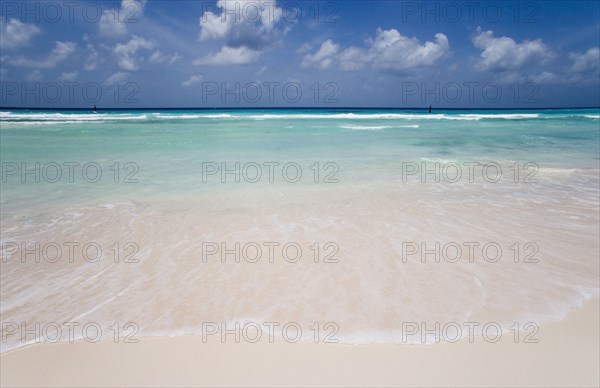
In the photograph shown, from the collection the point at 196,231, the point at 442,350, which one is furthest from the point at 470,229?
the point at 196,231

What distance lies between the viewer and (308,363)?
7.90 feet

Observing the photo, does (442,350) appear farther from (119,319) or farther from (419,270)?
(119,319)

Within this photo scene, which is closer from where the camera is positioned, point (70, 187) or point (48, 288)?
point (48, 288)

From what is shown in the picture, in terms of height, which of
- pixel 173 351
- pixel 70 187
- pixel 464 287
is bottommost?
pixel 173 351

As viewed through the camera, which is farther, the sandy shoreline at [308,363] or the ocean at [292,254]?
the ocean at [292,254]

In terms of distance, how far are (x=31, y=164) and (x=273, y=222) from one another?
8623 mm

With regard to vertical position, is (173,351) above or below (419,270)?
below

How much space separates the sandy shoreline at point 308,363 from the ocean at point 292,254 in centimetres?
14

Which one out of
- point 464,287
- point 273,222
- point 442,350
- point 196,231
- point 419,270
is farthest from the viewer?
point 273,222

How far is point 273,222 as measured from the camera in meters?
5.23

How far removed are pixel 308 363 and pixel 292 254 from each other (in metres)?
1.82

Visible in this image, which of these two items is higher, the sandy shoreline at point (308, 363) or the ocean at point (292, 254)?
the ocean at point (292, 254)

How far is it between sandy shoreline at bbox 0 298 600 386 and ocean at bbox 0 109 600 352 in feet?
0.46

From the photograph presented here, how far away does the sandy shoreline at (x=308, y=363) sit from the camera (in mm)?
2240
